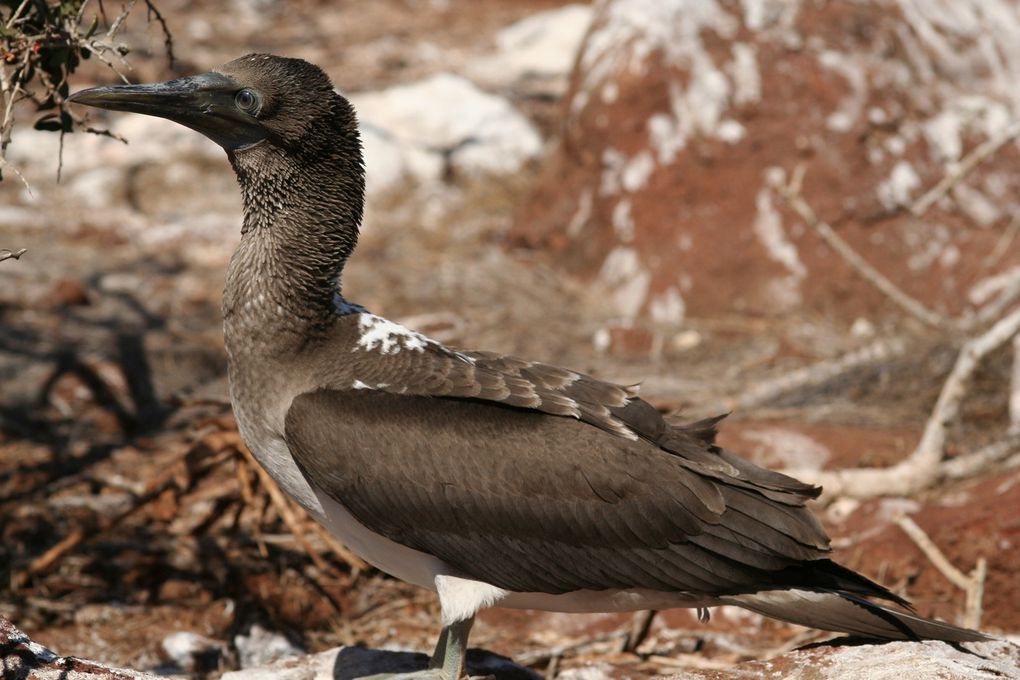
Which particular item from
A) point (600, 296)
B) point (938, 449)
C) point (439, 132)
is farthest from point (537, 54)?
point (938, 449)

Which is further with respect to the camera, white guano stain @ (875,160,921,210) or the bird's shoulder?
white guano stain @ (875,160,921,210)

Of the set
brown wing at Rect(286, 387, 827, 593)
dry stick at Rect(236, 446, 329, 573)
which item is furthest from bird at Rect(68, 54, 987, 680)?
dry stick at Rect(236, 446, 329, 573)

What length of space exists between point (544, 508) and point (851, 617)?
3.28ft

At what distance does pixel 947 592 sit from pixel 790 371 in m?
2.30

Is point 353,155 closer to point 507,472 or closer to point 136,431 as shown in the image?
point 507,472

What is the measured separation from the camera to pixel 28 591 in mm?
5379

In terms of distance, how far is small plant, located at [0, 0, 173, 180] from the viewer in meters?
3.61

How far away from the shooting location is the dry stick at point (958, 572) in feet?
15.5

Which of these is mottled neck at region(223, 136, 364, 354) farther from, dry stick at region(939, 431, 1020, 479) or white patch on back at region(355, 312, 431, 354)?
dry stick at region(939, 431, 1020, 479)

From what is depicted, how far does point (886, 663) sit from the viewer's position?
3.62 m

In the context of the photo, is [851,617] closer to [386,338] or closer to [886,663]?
[886,663]

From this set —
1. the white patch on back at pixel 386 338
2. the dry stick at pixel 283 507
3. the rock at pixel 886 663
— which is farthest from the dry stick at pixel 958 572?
the dry stick at pixel 283 507

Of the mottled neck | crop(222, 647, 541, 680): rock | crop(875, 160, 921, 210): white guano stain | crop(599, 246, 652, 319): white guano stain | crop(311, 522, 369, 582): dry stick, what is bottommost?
crop(222, 647, 541, 680): rock

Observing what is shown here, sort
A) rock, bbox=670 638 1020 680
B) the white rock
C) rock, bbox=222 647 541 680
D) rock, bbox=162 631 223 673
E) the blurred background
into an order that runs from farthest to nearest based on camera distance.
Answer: the white rock
the blurred background
rock, bbox=162 631 223 673
rock, bbox=222 647 541 680
rock, bbox=670 638 1020 680
